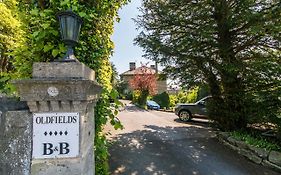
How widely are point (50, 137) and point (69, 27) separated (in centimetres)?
114

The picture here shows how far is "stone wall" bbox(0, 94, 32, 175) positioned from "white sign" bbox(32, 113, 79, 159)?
8cm

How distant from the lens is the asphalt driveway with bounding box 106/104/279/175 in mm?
6090

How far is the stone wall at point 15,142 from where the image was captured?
234cm

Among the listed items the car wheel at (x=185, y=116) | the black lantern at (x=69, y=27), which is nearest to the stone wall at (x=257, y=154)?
the car wheel at (x=185, y=116)

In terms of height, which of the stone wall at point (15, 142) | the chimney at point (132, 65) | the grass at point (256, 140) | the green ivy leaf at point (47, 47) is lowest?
the grass at point (256, 140)

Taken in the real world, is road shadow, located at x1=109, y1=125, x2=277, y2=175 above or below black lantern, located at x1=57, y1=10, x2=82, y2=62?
below

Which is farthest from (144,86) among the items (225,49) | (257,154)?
(257,154)

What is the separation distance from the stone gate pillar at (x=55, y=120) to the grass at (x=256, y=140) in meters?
6.47

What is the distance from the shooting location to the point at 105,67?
4828 millimetres

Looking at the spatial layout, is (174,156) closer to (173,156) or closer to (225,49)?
(173,156)

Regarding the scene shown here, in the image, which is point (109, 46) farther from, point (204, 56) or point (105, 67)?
point (204, 56)

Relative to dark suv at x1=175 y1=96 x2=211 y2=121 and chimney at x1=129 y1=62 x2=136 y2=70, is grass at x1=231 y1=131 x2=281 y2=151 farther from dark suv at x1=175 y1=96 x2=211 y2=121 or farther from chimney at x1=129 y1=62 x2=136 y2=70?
chimney at x1=129 y1=62 x2=136 y2=70

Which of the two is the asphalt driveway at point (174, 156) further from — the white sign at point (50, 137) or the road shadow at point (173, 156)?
the white sign at point (50, 137)

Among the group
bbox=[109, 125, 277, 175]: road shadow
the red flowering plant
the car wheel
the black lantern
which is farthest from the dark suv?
the red flowering plant
